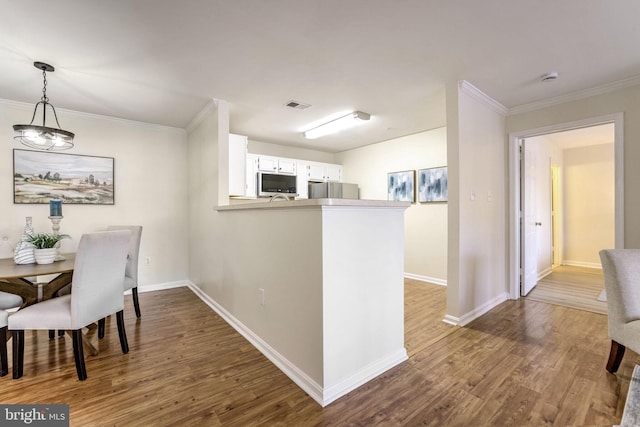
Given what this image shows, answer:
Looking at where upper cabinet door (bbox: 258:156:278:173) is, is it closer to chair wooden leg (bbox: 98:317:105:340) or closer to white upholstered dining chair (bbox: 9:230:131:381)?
white upholstered dining chair (bbox: 9:230:131:381)

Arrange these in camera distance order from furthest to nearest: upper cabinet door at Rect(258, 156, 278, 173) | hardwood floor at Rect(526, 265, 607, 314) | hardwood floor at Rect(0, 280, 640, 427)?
upper cabinet door at Rect(258, 156, 278, 173) < hardwood floor at Rect(526, 265, 607, 314) < hardwood floor at Rect(0, 280, 640, 427)

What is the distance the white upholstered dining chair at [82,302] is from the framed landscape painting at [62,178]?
2035mm

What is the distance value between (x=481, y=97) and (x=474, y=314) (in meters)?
2.35

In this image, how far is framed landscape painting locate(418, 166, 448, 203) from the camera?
4339 mm

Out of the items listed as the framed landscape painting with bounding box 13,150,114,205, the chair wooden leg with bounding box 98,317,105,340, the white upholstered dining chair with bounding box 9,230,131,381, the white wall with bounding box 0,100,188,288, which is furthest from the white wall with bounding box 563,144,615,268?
the framed landscape painting with bounding box 13,150,114,205

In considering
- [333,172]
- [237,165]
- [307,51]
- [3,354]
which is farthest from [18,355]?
[333,172]

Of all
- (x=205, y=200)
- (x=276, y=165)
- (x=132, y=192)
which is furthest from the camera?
(x=276, y=165)

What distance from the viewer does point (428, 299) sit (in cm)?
366

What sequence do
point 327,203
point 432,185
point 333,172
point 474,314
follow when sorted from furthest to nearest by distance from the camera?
point 333,172 < point 432,185 < point 474,314 < point 327,203

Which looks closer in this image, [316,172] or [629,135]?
[629,135]

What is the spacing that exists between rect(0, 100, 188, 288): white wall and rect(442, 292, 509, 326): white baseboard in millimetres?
3712

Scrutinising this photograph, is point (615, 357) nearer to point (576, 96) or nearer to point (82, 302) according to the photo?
point (576, 96)

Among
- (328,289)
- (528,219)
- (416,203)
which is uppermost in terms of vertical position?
(416,203)

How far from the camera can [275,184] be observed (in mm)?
4797
